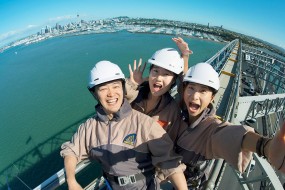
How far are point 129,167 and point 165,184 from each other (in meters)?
1.17

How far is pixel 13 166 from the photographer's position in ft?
48.4

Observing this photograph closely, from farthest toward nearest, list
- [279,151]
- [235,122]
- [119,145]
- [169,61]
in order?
[235,122]
[169,61]
[119,145]
[279,151]

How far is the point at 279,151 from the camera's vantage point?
3.45 ft

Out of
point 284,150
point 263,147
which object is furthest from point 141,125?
point 284,150

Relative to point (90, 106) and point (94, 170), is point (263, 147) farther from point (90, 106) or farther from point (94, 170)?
point (90, 106)

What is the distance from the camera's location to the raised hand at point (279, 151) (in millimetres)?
1039

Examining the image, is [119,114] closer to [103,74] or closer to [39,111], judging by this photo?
[103,74]

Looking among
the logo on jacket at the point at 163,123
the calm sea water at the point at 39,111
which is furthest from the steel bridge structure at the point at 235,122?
the logo on jacket at the point at 163,123

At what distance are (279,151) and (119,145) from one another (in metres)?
1.22

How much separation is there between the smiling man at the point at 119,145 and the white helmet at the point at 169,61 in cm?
64

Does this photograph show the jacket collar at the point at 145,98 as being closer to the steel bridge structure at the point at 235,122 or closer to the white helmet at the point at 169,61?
the white helmet at the point at 169,61

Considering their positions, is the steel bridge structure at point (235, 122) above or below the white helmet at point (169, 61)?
→ below

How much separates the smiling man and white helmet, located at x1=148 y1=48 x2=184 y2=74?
64cm

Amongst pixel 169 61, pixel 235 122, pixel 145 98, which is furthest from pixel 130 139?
pixel 235 122
